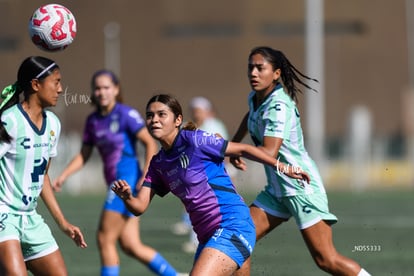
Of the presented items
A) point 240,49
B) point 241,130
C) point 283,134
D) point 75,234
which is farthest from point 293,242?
point 240,49

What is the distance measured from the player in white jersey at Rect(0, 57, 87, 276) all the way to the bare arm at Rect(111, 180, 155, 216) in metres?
0.62

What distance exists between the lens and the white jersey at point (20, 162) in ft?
21.9

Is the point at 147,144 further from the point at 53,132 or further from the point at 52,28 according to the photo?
the point at 53,132

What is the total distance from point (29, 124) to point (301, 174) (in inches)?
73.4

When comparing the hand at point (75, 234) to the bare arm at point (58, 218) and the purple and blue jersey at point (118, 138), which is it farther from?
the purple and blue jersey at point (118, 138)

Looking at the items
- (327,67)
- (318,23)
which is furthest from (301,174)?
(327,67)

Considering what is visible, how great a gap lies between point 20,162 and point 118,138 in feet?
9.90

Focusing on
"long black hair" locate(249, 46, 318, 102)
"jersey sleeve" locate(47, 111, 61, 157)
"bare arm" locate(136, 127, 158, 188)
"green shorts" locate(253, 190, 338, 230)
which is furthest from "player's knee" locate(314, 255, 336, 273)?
"bare arm" locate(136, 127, 158, 188)

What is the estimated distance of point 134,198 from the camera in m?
6.75

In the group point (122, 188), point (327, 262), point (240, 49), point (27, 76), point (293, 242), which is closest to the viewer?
point (122, 188)

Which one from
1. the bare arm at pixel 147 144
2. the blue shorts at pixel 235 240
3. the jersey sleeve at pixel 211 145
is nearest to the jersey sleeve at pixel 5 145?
the jersey sleeve at pixel 211 145

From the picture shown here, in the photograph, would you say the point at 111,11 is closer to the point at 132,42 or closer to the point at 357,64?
the point at 132,42

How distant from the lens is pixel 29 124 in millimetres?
6730

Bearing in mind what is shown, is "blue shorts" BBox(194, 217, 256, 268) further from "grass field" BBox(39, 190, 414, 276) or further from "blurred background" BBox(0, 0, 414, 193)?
"blurred background" BBox(0, 0, 414, 193)
